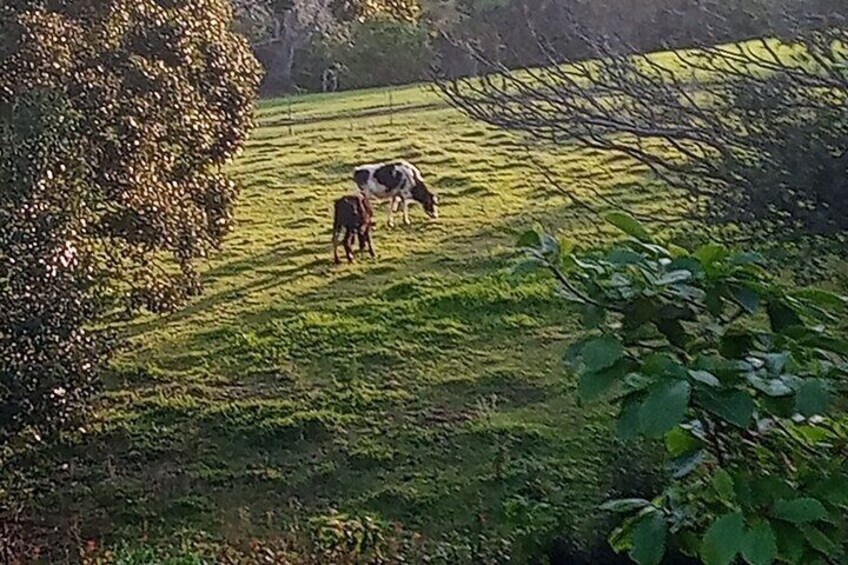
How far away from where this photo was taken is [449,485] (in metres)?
5.82

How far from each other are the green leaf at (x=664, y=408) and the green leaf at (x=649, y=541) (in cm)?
20

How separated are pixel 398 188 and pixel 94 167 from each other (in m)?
4.15

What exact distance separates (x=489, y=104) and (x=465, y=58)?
93 cm

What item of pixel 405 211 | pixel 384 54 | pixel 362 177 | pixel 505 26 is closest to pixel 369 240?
pixel 405 211

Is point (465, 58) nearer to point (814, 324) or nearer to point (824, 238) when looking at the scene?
point (824, 238)

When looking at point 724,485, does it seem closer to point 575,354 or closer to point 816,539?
point 816,539

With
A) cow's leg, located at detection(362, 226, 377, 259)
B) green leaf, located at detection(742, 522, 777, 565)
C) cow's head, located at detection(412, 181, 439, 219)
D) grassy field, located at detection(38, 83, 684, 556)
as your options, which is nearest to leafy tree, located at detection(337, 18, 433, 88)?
cow's head, located at detection(412, 181, 439, 219)

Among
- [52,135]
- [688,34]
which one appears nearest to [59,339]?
[52,135]

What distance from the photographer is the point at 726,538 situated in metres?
1.18

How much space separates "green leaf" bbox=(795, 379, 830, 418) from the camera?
121 cm

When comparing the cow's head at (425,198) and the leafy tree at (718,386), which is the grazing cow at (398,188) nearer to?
the cow's head at (425,198)

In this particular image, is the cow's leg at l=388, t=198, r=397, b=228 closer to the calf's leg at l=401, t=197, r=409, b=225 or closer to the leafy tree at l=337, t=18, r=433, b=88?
the calf's leg at l=401, t=197, r=409, b=225

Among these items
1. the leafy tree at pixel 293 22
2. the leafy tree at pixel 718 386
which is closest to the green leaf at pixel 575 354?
the leafy tree at pixel 718 386

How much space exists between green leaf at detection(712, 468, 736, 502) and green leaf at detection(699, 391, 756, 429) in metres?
0.10
